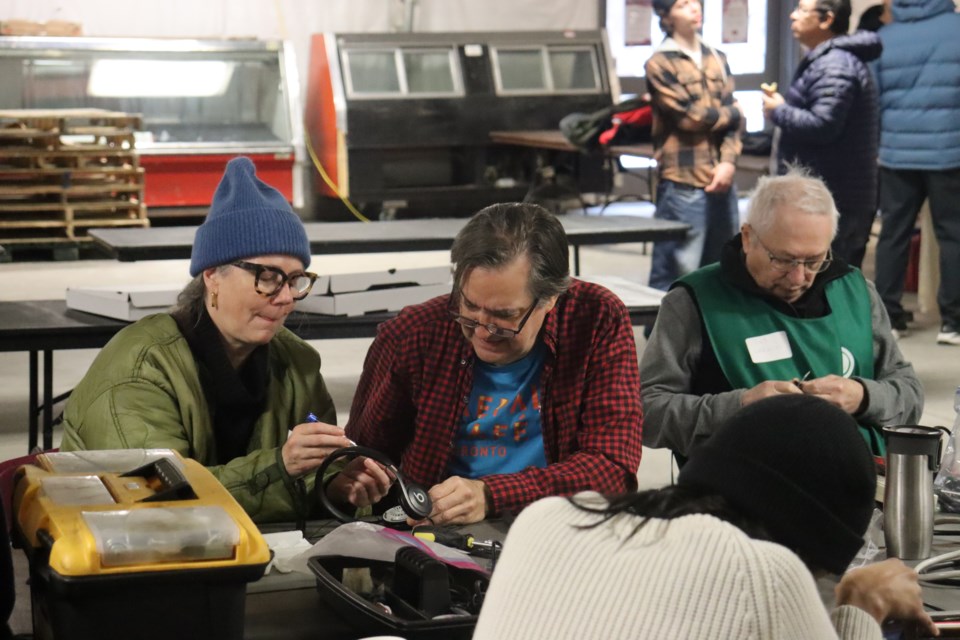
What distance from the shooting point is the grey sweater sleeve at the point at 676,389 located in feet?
9.88

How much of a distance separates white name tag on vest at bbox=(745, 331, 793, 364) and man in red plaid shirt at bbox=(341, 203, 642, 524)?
0.51 metres

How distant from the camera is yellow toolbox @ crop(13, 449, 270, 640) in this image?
1.64 meters

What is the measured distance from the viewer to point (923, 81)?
6719mm

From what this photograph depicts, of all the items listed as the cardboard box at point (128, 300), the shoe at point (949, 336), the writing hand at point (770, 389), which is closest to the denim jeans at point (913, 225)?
the shoe at point (949, 336)

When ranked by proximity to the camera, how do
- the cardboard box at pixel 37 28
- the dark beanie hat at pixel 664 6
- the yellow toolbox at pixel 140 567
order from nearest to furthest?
the yellow toolbox at pixel 140 567, the dark beanie hat at pixel 664 6, the cardboard box at pixel 37 28

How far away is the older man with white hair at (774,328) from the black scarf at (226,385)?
3.03 ft

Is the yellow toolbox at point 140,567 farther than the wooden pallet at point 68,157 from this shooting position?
No

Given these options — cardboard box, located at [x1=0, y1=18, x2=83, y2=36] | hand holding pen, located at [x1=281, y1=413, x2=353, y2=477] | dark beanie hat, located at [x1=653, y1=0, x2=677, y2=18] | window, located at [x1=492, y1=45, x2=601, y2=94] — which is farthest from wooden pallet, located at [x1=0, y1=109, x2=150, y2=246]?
hand holding pen, located at [x1=281, y1=413, x2=353, y2=477]

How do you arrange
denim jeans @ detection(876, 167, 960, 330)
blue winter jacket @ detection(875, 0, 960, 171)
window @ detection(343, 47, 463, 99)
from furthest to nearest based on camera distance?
window @ detection(343, 47, 463, 99)
denim jeans @ detection(876, 167, 960, 330)
blue winter jacket @ detection(875, 0, 960, 171)

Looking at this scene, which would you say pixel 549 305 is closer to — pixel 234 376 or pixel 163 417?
pixel 234 376

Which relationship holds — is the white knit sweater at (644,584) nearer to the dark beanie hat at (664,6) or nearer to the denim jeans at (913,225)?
the dark beanie hat at (664,6)

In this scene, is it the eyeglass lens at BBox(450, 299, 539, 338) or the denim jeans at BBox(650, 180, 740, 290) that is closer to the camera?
the eyeglass lens at BBox(450, 299, 539, 338)

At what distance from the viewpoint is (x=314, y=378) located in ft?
9.11

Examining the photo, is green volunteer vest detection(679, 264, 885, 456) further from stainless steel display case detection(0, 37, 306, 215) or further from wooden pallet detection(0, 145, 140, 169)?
stainless steel display case detection(0, 37, 306, 215)
